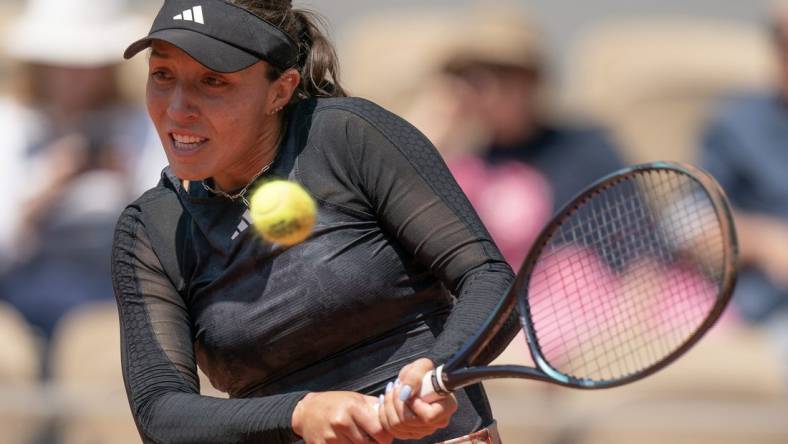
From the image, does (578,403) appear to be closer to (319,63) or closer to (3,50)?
(319,63)

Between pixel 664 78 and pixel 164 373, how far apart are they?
3809 millimetres

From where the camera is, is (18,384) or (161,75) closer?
(161,75)

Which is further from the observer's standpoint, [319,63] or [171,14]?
[319,63]

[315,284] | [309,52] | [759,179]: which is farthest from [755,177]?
[315,284]

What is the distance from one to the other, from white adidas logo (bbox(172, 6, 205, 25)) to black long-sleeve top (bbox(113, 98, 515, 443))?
265 millimetres

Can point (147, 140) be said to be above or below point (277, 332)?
above

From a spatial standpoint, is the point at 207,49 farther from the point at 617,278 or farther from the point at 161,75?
the point at 617,278

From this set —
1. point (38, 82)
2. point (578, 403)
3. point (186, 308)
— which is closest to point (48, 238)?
point (38, 82)

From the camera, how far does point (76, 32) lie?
562 centimetres

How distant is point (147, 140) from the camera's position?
5.30 metres

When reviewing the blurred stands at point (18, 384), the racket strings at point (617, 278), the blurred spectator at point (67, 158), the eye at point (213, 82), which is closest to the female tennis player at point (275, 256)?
the eye at point (213, 82)

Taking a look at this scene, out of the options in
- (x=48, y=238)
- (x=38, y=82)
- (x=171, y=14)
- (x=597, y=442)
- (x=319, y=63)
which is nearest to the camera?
(x=171, y=14)

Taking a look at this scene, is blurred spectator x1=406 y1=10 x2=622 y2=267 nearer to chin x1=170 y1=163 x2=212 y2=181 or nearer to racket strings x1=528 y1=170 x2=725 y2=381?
racket strings x1=528 y1=170 x2=725 y2=381

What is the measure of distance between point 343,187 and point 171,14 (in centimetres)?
41
